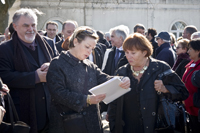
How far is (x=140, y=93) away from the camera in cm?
349

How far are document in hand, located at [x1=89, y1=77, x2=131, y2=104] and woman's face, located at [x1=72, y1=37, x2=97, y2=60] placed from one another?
0.41 m

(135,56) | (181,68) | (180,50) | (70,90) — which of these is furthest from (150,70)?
(180,50)

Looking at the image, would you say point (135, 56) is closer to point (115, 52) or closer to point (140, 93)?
point (140, 93)

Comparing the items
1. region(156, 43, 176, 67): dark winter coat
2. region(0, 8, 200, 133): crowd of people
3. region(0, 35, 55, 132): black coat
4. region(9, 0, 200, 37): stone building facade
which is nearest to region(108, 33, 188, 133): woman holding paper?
region(0, 8, 200, 133): crowd of people

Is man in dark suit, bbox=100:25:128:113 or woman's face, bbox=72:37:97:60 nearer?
woman's face, bbox=72:37:97:60

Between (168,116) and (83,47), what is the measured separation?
1207mm

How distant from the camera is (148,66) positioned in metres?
3.59

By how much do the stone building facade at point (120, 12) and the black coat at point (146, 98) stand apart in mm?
17932

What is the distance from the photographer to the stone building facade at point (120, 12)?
68.8 feet

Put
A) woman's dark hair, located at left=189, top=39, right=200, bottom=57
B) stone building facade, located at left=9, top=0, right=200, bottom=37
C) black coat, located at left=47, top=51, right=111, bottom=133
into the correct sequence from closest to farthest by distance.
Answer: black coat, located at left=47, top=51, right=111, bottom=133, woman's dark hair, located at left=189, top=39, right=200, bottom=57, stone building facade, located at left=9, top=0, right=200, bottom=37

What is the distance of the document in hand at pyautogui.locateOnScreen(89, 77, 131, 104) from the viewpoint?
316cm

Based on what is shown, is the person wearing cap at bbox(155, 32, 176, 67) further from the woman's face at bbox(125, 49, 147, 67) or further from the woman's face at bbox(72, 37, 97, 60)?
the woman's face at bbox(72, 37, 97, 60)

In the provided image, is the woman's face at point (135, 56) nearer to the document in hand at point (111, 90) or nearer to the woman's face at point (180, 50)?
the document in hand at point (111, 90)

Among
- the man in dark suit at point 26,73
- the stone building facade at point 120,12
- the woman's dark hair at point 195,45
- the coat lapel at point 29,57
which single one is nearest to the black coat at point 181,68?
the woman's dark hair at point 195,45
